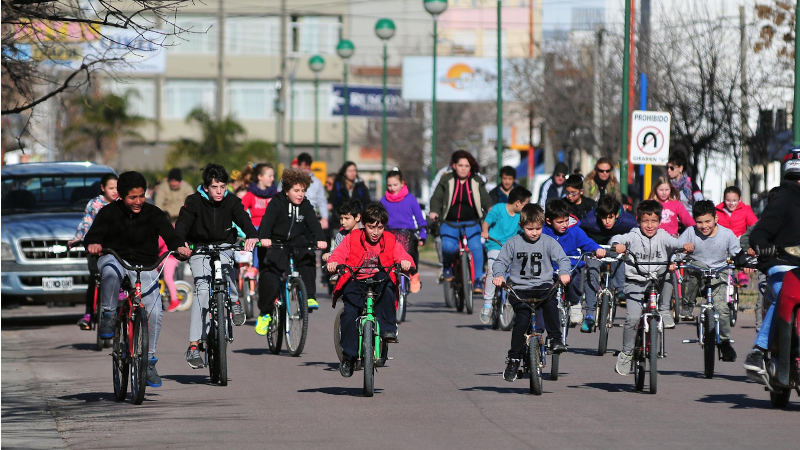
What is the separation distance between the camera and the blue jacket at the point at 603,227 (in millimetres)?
16344

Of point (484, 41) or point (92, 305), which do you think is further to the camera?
point (484, 41)

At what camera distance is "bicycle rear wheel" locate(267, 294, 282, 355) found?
1571 centimetres

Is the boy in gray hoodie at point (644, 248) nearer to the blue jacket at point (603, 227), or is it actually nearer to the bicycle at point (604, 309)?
the bicycle at point (604, 309)

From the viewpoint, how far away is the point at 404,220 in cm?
2050

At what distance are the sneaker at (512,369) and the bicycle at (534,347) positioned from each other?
89mm

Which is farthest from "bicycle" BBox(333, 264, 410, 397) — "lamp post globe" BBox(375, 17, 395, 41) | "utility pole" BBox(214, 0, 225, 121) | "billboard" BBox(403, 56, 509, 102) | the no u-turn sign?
"utility pole" BBox(214, 0, 225, 121)

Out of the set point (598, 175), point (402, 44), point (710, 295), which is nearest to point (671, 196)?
point (598, 175)

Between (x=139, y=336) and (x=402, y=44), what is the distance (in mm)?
86425

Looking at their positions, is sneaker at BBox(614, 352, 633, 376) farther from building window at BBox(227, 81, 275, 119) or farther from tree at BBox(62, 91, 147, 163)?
building window at BBox(227, 81, 275, 119)

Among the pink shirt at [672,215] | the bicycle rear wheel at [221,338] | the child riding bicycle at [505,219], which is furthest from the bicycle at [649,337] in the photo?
the pink shirt at [672,215]

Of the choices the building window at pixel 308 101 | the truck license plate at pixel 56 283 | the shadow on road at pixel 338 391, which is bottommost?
the shadow on road at pixel 338 391

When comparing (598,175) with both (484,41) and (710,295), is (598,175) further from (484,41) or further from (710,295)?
(484,41)

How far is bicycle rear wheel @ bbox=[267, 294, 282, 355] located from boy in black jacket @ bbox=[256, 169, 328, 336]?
6 cm

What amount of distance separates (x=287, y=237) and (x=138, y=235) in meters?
3.13
